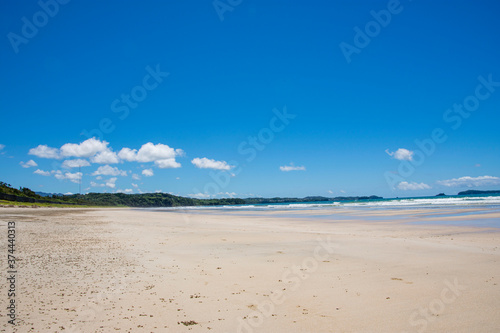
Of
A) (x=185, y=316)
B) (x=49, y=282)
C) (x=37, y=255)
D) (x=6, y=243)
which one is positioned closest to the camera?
(x=185, y=316)

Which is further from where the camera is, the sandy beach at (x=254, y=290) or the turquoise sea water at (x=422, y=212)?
the turquoise sea water at (x=422, y=212)

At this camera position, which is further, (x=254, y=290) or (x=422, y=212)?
(x=422, y=212)

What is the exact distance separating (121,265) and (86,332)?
4779 millimetres

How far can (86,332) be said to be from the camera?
502 centimetres

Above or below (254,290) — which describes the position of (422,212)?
below

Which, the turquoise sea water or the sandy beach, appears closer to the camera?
the sandy beach

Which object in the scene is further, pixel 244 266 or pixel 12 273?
pixel 244 266

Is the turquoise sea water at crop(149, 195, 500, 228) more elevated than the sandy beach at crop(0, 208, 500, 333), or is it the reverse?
the sandy beach at crop(0, 208, 500, 333)

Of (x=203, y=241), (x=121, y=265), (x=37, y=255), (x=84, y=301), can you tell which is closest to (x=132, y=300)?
(x=84, y=301)

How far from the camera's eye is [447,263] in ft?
32.7

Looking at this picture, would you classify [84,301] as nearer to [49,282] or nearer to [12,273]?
[49,282]

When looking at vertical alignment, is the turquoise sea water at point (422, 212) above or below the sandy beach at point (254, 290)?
below

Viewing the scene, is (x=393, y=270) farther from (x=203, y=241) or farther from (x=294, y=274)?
(x=203, y=241)

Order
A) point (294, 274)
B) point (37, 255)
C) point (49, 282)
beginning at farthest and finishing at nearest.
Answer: point (37, 255) → point (294, 274) → point (49, 282)
